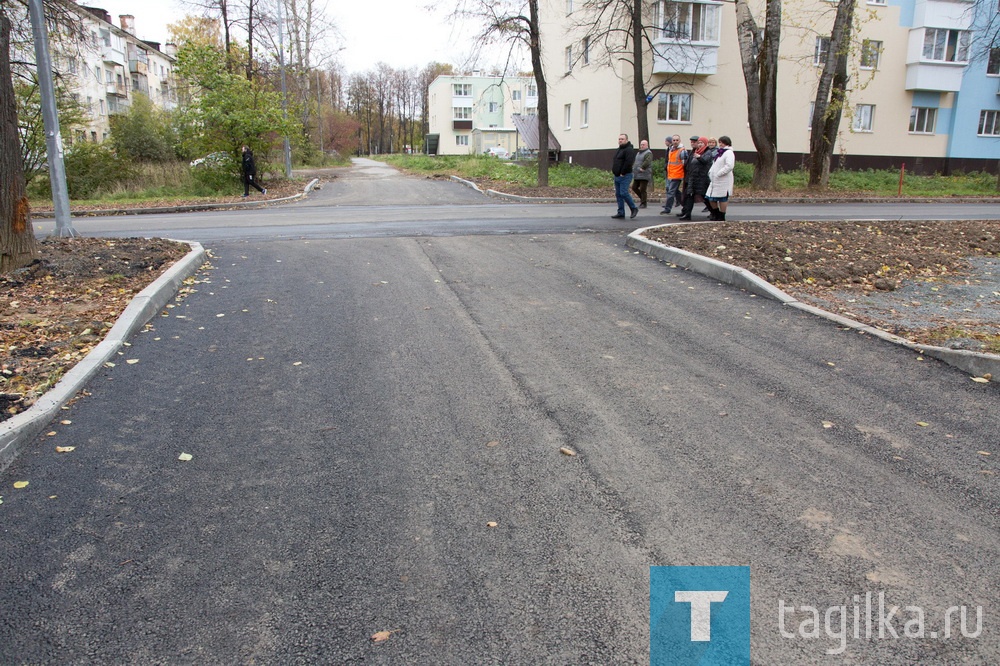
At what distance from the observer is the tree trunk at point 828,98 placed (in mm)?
23797

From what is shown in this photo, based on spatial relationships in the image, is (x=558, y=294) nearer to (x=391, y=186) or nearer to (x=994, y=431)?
(x=994, y=431)

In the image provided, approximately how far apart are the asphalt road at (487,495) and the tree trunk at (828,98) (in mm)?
21145

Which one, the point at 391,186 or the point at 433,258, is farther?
the point at 391,186

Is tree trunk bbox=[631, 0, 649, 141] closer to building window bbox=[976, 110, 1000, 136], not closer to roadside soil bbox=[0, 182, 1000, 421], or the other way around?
Result: roadside soil bbox=[0, 182, 1000, 421]

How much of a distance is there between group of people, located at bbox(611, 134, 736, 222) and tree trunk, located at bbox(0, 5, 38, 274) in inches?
414

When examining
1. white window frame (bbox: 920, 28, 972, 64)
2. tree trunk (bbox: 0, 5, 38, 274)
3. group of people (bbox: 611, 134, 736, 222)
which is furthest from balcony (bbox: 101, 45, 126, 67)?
tree trunk (bbox: 0, 5, 38, 274)

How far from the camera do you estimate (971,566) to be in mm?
3090

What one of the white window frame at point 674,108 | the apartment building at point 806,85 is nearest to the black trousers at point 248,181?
the apartment building at point 806,85

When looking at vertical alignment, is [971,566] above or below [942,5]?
below

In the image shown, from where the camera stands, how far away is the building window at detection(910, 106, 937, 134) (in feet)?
121

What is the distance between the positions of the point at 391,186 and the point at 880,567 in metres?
29.3

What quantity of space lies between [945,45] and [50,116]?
40774mm

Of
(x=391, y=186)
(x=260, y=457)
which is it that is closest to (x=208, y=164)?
(x=391, y=186)

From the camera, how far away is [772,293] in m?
8.40
